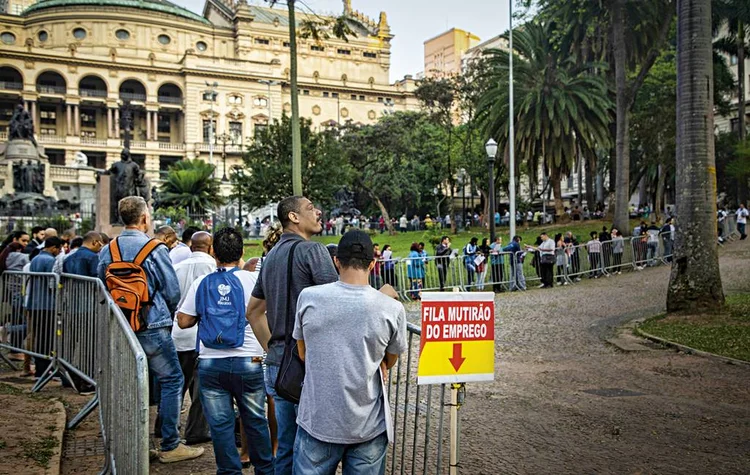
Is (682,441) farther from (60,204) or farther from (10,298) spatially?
(60,204)

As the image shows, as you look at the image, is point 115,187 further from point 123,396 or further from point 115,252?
point 123,396

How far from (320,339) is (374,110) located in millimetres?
97120

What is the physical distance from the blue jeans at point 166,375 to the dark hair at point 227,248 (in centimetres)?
117

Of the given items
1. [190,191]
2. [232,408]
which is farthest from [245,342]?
[190,191]

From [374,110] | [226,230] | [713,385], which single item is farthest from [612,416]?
[374,110]

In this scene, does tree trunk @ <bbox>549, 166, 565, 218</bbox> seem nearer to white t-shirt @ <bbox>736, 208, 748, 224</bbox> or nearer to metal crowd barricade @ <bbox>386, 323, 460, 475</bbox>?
white t-shirt @ <bbox>736, 208, 748, 224</bbox>

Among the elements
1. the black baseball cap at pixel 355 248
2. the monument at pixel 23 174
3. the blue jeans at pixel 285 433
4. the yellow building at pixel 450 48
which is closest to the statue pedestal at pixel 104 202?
the monument at pixel 23 174

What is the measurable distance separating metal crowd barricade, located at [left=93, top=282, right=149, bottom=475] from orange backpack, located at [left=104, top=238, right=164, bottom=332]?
27cm

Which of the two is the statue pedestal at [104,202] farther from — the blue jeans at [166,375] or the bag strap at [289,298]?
the bag strap at [289,298]

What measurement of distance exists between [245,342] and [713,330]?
906 centimetres

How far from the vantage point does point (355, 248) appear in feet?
11.8

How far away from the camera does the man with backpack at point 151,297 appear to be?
18.9 feet

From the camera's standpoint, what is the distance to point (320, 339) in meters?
3.54

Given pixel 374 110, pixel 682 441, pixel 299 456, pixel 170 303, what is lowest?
pixel 682 441
